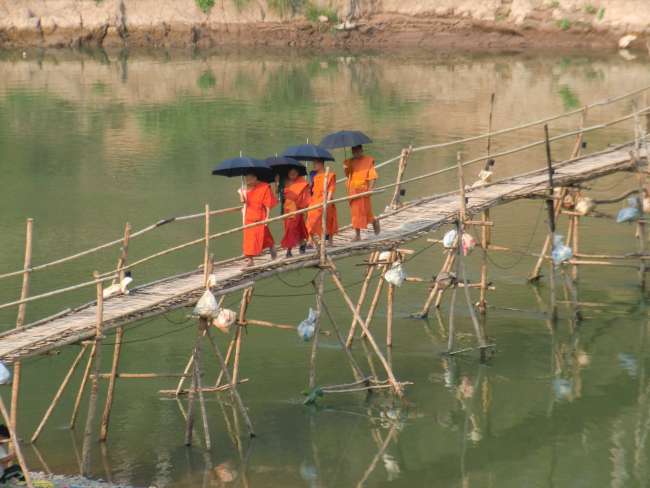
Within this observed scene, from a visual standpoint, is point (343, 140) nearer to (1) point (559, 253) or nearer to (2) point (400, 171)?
(2) point (400, 171)

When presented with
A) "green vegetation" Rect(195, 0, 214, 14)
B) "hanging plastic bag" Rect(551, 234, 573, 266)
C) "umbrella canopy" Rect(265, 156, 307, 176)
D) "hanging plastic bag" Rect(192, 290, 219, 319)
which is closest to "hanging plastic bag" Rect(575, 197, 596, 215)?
"hanging plastic bag" Rect(551, 234, 573, 266)

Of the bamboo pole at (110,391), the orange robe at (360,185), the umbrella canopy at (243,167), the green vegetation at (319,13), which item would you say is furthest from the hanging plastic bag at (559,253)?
the green vegetation at (319,13)

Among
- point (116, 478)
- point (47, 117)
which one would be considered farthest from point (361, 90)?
point (116, 478)

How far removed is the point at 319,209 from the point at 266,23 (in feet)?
115

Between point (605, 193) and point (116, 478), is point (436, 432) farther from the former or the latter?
point (605, 193)

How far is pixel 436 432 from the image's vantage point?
44.5 ft

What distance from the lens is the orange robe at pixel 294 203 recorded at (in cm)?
1345

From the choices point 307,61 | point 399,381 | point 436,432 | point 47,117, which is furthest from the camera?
point 307,61

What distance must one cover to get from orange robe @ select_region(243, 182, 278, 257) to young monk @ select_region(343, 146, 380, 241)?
1.30m

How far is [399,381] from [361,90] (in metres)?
23.3

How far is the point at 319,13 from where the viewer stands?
4741cm

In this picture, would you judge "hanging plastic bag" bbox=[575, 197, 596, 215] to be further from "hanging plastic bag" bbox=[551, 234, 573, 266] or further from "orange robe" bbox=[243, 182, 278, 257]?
"orange robe" bbox=[243, 182, 278, 257]

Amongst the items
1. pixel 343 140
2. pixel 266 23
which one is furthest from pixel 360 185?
pixel 266 23

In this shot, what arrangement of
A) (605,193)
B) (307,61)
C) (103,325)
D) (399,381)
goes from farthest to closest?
(307,61), (605,193), (399,381), (103,325)
